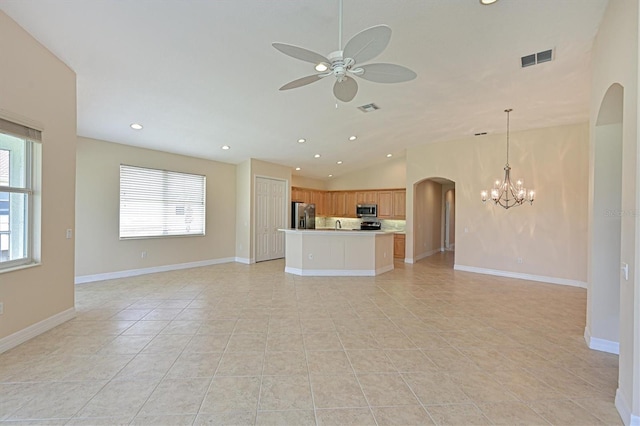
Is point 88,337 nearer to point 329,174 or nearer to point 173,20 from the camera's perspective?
point 173,20

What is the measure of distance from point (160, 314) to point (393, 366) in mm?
3022

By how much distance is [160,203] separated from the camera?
671 cm

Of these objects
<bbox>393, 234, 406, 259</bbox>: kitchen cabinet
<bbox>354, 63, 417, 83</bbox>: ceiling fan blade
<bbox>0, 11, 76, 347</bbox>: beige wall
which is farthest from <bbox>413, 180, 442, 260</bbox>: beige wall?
<bbox>0, 11, 76, 347</bbox>: beige wall

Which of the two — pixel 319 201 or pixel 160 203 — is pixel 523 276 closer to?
pixel 319 201

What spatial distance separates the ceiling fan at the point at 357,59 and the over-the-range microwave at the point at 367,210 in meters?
7.56

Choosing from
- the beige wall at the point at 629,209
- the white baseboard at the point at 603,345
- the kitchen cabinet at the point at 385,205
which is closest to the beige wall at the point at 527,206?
the kitchen cabinet at the point at 385,205

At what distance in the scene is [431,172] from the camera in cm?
788

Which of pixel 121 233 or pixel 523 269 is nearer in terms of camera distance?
pixel 121 233

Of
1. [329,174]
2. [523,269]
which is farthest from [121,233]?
[523,269]

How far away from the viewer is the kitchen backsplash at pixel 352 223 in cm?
998

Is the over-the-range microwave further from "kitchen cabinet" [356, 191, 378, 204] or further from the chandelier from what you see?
the chandelier

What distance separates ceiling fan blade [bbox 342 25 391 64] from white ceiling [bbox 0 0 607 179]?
34.6 inches

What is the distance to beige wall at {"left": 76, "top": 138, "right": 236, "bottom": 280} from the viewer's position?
18.2 ft

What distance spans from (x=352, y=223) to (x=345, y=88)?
836 centimetres
